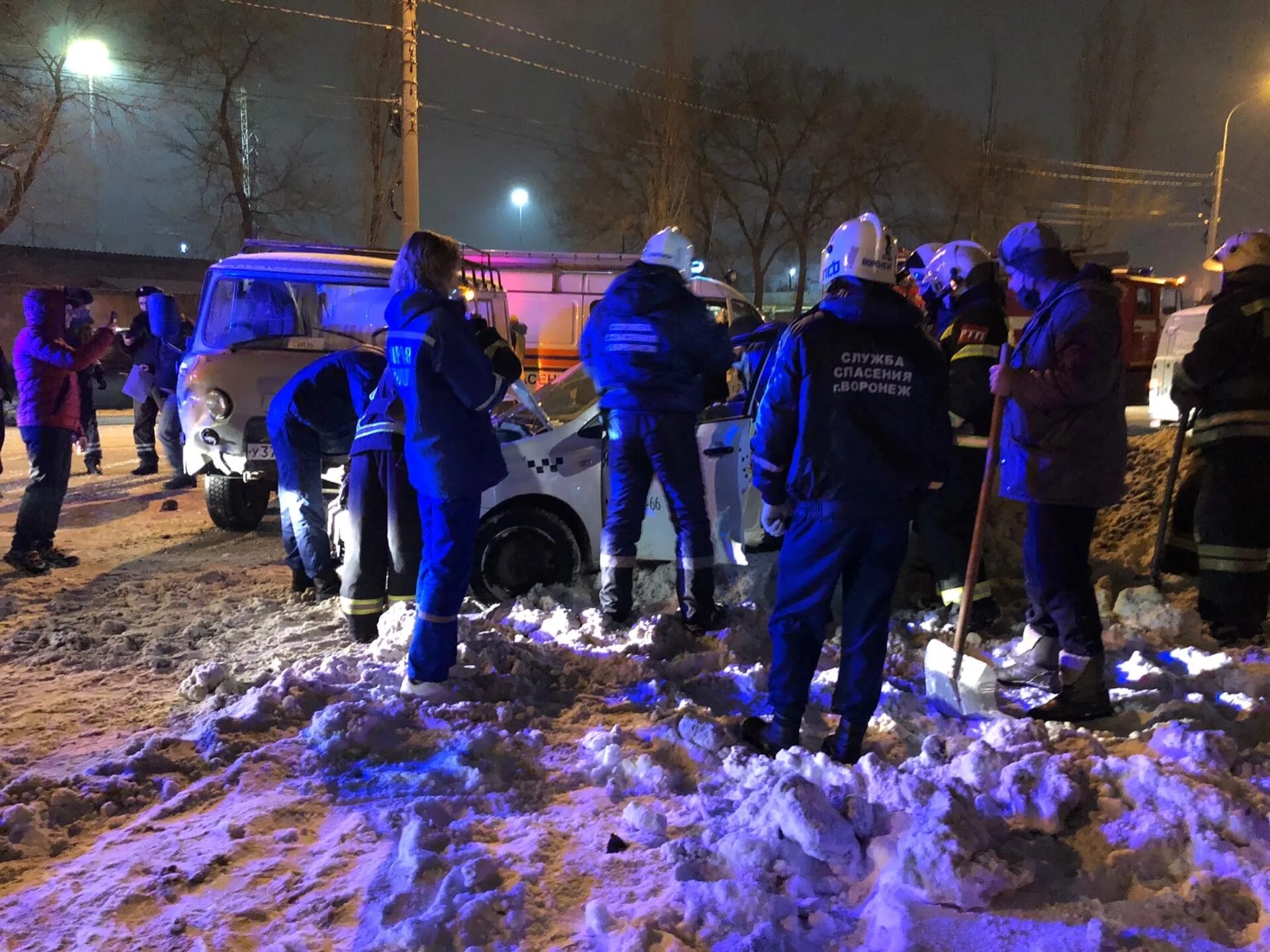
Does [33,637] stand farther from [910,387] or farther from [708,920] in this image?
[910,387]

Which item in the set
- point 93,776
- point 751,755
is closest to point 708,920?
point 751,755

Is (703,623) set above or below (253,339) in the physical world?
below

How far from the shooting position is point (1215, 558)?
14.4ft

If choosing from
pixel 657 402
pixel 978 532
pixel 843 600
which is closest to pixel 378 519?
pixel 657 402

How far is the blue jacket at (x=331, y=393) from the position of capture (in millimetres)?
4621

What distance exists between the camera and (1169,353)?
12.1 meters

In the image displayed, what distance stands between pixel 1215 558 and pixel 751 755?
115 inches

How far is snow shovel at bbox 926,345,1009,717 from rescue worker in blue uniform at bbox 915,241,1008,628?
0.68 m

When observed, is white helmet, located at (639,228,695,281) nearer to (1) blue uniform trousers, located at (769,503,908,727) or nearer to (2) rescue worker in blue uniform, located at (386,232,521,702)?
(2) rescue worker in blue uniform, located at (386,232,521,702)

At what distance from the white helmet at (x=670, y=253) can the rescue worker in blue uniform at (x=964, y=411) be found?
1.40m

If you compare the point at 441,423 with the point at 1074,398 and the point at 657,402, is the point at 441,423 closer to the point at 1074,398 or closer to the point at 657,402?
the point at 657,402

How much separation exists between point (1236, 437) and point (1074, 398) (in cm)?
152

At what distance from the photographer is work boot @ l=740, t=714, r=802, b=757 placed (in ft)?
10.4

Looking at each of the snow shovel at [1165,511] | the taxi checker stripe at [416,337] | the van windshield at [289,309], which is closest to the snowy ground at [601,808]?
the snow shovel at [1165,511]
